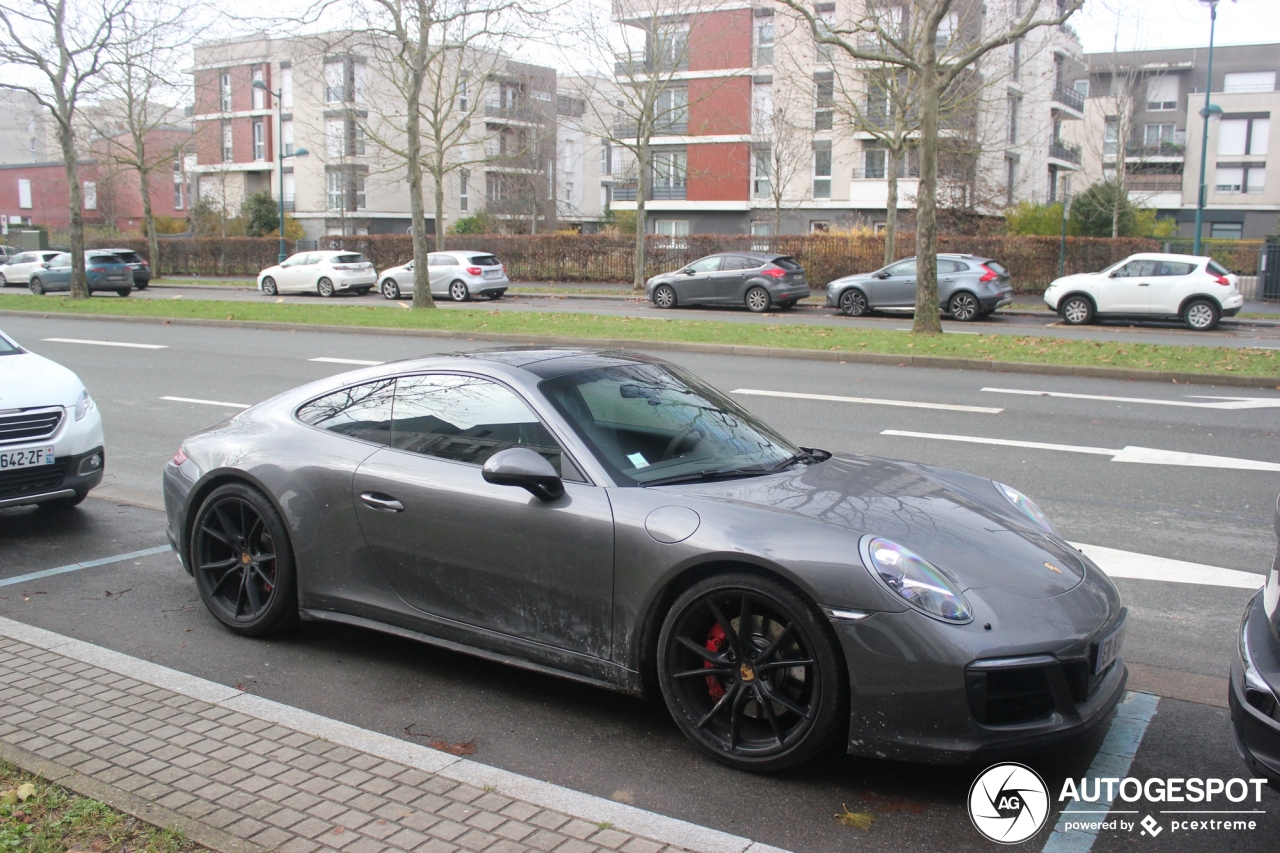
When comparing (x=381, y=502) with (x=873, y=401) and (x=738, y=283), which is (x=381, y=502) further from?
(x=738, y=283)

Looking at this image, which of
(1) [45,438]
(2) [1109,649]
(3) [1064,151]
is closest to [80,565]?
(1) [45,438]

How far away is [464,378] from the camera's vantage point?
15.8 feet

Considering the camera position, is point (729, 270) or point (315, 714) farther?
point (729, 270)

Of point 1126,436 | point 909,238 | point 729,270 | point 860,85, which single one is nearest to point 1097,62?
point 860,85

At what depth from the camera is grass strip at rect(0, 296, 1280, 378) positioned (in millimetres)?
15570

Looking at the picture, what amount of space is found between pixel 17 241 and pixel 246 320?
45.8 meters

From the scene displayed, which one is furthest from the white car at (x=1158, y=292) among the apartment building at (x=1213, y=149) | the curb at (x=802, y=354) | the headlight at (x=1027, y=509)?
the apartment building at (x=1213, y=149)

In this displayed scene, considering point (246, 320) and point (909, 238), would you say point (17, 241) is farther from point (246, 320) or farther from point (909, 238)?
point (909, 238)

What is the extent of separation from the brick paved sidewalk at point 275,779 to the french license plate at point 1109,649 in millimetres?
1333

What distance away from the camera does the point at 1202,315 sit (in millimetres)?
23672

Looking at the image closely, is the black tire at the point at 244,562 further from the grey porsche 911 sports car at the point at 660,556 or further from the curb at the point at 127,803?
the curb at the point at 127,803

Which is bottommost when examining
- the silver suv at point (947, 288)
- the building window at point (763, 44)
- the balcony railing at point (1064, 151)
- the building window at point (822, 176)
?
the silver suv at point (947, 288)

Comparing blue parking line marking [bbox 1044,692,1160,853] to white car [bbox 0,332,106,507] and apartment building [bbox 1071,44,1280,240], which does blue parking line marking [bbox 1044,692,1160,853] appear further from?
apartment building [bbox 1071,44,1280,240]

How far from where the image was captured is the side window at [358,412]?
493 centimetres
